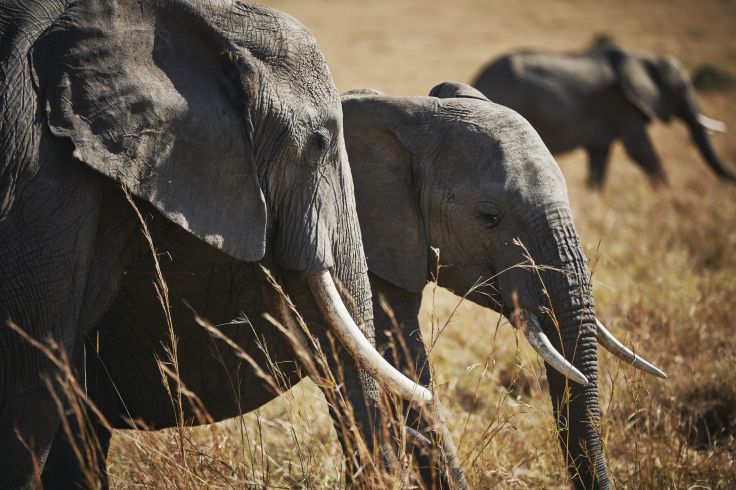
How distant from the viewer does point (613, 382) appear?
9.96ft

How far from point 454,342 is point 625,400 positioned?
166cm

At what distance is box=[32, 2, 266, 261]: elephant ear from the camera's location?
247cm

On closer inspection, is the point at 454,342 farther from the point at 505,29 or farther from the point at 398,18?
the point at 398,18

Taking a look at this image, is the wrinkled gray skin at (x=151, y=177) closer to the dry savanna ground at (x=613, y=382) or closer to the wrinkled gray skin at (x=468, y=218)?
the dry savanna ground at (x=613, y=382)

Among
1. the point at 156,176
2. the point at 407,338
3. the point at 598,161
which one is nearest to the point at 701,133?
the point at 598,161

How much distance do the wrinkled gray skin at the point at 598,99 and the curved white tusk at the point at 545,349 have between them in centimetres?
921

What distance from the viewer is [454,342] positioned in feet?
20.1

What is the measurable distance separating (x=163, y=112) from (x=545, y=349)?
185 centimetres

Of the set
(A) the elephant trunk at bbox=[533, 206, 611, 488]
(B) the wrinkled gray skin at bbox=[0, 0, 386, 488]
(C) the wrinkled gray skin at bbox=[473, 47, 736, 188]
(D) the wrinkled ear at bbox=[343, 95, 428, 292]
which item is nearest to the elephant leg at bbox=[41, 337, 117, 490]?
(B) the wrinkled gray skin at bbox=[0, 0, 386, 488]

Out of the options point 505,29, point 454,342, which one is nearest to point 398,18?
point 505,29

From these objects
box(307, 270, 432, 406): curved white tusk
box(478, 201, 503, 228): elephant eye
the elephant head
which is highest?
box(478, 201, 503, 228): elephant eye

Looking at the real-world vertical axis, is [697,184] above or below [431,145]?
below

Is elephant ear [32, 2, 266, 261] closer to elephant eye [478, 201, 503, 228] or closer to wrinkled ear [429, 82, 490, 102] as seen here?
elephant eye [478, 201, 503, 228]

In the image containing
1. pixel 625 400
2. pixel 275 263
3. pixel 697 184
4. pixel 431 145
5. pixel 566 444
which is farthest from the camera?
pixel 697 184
